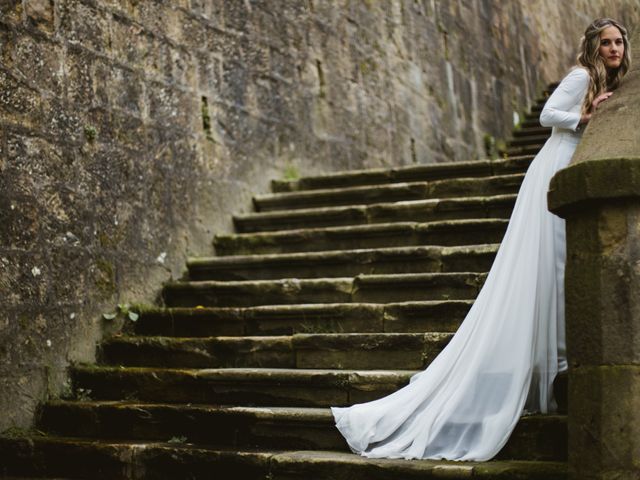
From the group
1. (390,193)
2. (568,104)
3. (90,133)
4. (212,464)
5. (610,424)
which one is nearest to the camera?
(610,424)

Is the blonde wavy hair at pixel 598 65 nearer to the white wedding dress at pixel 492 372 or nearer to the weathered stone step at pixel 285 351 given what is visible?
the white wedding dress at pixel 492 372

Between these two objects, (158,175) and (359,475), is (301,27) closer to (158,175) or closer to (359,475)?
(158,175)

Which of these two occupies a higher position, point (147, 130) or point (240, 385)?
point (147, 130)

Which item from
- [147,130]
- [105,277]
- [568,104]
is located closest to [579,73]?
[568,104]

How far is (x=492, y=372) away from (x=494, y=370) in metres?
0.01

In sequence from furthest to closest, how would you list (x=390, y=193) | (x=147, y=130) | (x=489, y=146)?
(x=489, y=146)
(x=390, y=193)
(x=147, y=130)

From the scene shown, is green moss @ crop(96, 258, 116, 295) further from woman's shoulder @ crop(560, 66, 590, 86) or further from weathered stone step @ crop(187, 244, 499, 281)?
woman's shoulder @ crop(560, 66, 590, 86)

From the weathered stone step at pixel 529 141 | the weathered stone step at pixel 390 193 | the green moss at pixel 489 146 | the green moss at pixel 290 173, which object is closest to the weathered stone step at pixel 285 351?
the weathered stone step at pixel 390 193

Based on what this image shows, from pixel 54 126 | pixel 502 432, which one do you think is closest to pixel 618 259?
pixel 502 432

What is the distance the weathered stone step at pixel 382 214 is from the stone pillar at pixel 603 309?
8.49 feet

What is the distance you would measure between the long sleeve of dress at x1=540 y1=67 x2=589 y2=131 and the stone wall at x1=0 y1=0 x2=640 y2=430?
266cm

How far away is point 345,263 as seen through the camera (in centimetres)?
595

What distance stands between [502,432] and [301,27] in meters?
5.10

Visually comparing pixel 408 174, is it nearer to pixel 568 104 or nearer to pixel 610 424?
pixel 568 104
